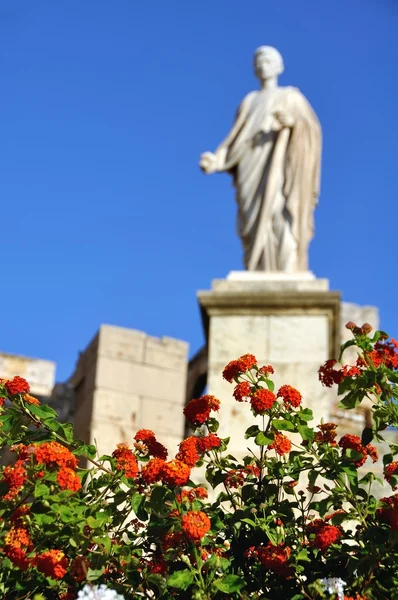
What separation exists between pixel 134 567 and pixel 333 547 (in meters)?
0.55

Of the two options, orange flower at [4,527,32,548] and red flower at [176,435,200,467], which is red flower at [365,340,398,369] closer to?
red flower at [176,435,200,467]

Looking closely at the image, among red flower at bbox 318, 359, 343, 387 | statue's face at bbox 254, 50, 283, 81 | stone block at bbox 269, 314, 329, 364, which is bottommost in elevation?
red flower at bbox 318, 359, 343, 387

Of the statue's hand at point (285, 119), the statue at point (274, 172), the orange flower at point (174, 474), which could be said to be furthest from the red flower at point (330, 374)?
the statue's hand at point (285, 119)

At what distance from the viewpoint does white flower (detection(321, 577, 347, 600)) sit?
235cm

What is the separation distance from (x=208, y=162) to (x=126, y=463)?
433cm

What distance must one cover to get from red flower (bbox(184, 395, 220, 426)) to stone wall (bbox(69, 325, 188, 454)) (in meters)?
7.00

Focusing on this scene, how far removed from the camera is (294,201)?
21.5ft

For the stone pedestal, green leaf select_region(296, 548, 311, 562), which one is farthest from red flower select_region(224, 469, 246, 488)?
the stone pedestal

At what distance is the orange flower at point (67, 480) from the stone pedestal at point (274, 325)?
3.21 m

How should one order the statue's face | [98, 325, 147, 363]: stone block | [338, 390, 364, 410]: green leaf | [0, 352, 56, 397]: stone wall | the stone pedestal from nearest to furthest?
[338, 390, 364, 410]: green leaf
the stone pedestal
the statue's face
[98, 325, 147, 363]: stone block
[0, 352, 56, 397]: stone wall

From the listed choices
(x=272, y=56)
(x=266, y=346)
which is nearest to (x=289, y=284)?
(x=266, y=346)

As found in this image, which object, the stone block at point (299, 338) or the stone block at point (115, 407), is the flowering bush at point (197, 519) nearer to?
the stone block at point (299, 338)

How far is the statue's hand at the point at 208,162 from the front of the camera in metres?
6.85

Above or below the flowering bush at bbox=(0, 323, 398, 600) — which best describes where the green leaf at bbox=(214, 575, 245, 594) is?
below
